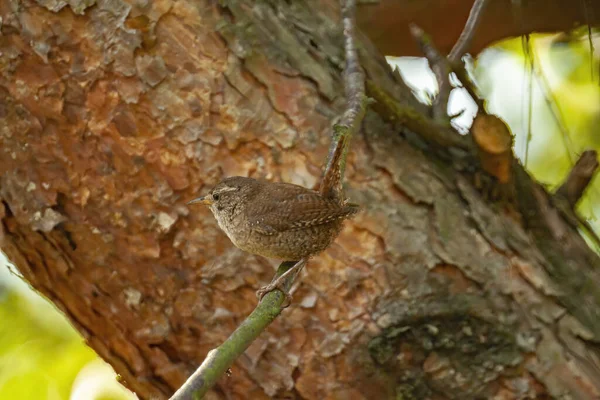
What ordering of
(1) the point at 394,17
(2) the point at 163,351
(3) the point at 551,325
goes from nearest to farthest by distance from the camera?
1. (3) the point at 551,325
2. (2) the point at 163,351
3. (1) the point at 394,17

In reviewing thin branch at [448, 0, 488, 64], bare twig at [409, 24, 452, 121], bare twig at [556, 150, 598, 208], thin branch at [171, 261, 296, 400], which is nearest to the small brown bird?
thin branch at [171, 261, 296, 400]

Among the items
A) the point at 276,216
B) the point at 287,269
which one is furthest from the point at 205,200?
the point at 287,269

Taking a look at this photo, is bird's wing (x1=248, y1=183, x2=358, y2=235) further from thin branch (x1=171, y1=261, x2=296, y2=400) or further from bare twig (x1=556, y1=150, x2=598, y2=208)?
bare twig (x1=556, y1=150, x2=598, y2=208)

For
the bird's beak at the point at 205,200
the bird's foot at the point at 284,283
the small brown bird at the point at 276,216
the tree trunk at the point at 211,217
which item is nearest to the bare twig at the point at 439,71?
the tree trunk at the point at 211,217

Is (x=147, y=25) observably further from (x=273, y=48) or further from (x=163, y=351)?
(x=163, y=351)

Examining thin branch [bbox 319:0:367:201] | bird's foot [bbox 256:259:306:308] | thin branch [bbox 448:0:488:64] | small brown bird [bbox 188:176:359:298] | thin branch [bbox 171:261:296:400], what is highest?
thin branch [bbox 448:0:488:64]

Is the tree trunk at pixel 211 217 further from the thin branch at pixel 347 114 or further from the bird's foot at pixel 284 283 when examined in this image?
the bird's foot at pixel 284 283

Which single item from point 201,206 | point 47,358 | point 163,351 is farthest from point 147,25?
point 47,358
